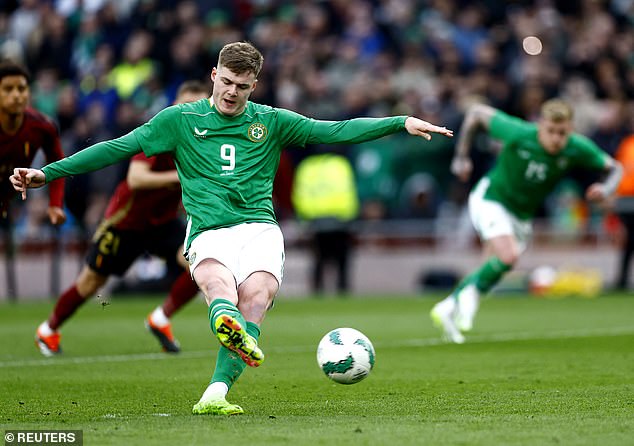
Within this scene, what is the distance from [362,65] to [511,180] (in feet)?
32.2

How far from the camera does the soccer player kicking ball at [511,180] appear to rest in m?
12.9

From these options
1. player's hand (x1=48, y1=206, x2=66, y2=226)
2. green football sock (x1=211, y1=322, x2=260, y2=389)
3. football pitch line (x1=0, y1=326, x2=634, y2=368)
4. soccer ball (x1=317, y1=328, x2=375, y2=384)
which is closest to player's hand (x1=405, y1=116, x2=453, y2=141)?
soccer ball (x1=317, y1=328, x2=375, y2=384)

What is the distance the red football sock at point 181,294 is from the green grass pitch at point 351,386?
1.38 ft

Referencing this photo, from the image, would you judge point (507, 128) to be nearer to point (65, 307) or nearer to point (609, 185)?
point (609, 185)

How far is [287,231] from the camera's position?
22.1 m

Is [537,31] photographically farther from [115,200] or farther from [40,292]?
[115,200]

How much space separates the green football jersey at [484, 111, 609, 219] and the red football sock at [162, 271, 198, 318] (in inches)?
141

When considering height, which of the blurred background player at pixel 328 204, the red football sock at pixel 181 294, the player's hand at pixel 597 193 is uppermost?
the player's hand at pixel 597 193

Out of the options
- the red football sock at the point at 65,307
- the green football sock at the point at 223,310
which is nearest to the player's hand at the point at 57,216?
the red football sock at the point at 65,307

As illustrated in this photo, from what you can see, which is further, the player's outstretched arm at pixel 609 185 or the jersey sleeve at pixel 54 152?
the player's outstretched arm at pixel 609 185

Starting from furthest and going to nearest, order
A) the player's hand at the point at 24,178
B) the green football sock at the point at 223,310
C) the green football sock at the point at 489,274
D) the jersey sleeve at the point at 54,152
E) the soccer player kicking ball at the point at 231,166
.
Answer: the green football sock at the point at 489,274
the jersey sleeve at the point at 54,152
the soccer player kicking ball at the point at 231,166
the player's hand at the point at 24,178
the green football sock at the point at 223,310

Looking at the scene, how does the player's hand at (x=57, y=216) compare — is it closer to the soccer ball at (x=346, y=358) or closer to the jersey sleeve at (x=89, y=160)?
the jersey sleeve at (x=89, y=160)

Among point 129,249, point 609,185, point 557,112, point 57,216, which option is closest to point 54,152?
point 57,216

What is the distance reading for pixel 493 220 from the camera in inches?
529
